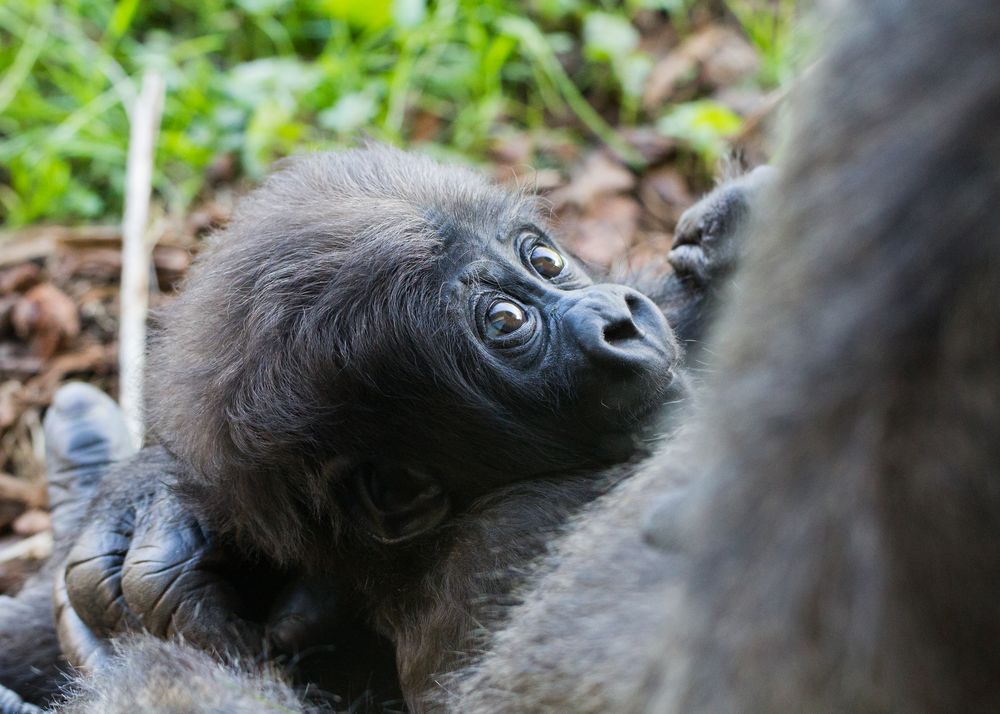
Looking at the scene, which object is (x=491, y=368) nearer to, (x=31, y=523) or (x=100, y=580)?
(x=100, y=580)

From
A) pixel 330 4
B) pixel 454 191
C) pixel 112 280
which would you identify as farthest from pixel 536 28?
pixel 454 191

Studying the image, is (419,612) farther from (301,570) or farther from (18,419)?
(18,419)

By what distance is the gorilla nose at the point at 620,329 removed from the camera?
233cm

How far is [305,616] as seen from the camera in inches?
103

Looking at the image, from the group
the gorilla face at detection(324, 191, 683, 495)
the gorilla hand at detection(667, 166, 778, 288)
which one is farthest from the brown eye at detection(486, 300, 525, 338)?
the gorilla hand at detection(667, 166, 778, 288)

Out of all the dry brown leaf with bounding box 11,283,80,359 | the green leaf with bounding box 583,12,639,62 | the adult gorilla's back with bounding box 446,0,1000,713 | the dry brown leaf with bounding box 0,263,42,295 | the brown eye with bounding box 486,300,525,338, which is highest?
the dry brown leaf with bounding box 0,263,42,295

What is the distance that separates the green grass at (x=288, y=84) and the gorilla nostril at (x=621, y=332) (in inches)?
98.3

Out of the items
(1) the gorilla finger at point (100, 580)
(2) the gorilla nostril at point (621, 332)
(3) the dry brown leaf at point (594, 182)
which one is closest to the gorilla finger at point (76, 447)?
(1) the gorilla finger at point (100, 580)

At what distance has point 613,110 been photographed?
516 cm

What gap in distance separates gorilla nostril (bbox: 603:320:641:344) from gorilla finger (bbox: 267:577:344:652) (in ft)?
2.76

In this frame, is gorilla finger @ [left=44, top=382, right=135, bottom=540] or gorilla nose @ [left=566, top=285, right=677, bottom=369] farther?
gorilla finger @ [left=44, top=382, right=135, bottom=540]

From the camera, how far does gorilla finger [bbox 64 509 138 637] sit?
2.79m

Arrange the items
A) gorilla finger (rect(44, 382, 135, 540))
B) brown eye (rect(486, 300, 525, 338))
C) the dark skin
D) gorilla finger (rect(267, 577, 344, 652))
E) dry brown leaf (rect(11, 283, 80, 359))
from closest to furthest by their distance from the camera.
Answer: the dark skin < brown eye (rect(486, 300, 525, 338)) < gorilla finger (rect(267, 577, 344, 652)) < gorilla finger (rect(44, 382, 135, 540)) < dry brown leaf (rect(11, 283, 80, 359))

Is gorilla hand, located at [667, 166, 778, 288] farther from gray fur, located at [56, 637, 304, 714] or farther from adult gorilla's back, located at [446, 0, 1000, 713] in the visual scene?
adult gorilla's back, located at [446, 0, 1000, 713]
